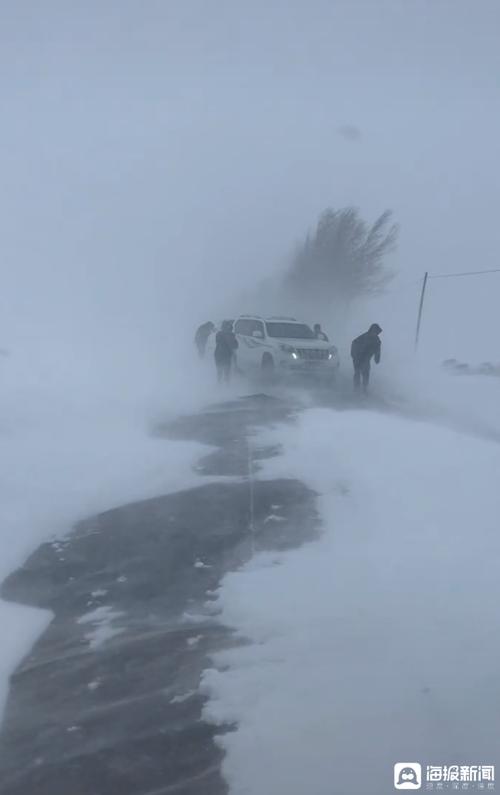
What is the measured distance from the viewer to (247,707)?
489 cm

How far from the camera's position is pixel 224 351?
2162 centimetres

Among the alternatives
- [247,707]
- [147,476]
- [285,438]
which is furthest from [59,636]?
[285,438]

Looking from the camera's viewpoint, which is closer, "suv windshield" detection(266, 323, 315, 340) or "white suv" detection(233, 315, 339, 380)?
"white suv" detection(233, 315, 339, 380)

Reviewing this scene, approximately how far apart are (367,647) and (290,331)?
18183mm

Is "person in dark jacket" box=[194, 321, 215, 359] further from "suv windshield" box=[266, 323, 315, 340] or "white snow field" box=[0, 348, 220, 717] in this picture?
"white snow field" box=[0, 348, 220, 717]

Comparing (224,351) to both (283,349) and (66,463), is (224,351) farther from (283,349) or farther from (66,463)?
(66,463)

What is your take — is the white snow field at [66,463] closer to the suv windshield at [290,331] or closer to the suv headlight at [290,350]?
the suv headlight at [290,350]

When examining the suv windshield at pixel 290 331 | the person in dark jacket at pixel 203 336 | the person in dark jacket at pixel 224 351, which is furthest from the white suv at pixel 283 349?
the person in dark jacket at pixel 203 336

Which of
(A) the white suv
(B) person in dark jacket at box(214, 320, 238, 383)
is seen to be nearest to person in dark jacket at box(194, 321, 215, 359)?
(A) the white suv

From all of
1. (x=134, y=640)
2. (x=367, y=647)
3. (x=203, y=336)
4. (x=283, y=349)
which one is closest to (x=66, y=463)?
(x=134, y=640)

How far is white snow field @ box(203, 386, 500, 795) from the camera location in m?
4.39

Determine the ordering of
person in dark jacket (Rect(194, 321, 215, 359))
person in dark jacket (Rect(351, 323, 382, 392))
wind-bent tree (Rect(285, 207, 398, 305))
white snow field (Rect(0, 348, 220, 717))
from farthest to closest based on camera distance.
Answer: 1. wind-bent tree (Rect(285, 207, 398, 305))
2. person in dark jacket (Rect(194, 321, 215, 359))
3. person in dark jacket (Rect(351, 323, 382, 392))
4. white snow field (Rect(0, 348, 220, 717))

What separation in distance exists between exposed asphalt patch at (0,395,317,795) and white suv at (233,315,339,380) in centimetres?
1168

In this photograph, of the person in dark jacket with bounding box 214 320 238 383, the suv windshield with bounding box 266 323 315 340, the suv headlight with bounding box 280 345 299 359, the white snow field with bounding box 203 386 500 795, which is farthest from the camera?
the suv windshield with bounding box 266 323 315 340
